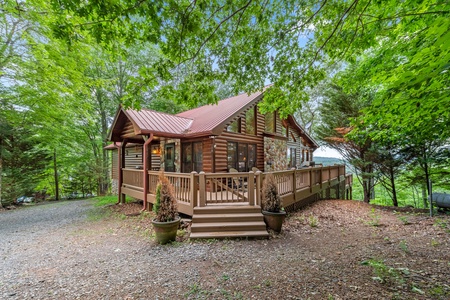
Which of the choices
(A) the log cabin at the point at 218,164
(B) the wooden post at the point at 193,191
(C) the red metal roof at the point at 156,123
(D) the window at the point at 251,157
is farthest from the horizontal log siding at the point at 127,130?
(D) the window at the point at 251,157

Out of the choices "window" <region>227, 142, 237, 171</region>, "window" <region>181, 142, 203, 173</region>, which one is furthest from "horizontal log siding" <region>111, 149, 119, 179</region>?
"window" <region>227, 142, 237, 171</region>

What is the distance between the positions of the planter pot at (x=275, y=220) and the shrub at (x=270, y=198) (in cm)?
18

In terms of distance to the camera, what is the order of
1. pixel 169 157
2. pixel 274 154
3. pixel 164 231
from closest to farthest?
pixel 164 231
pixel 169 157
pixel 274 154

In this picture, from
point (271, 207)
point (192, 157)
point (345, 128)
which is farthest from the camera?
point (345, 128)

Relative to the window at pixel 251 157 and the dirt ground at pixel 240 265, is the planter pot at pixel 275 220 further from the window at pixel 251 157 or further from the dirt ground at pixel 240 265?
the window at pixel 251 157

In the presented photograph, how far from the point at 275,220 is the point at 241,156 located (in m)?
4.76

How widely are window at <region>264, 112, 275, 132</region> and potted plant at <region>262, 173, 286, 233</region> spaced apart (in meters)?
6.24

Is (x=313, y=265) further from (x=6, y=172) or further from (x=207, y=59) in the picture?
(x=6, y=172)

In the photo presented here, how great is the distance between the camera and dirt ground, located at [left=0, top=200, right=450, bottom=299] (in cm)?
277

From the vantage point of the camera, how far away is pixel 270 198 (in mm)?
5453

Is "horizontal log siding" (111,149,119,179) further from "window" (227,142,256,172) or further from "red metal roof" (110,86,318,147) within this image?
"window" (227,142,256,172)

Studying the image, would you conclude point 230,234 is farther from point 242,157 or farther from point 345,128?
point 345,128

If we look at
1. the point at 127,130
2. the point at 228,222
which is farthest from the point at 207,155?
the point at 127,130

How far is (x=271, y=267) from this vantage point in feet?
11.3
